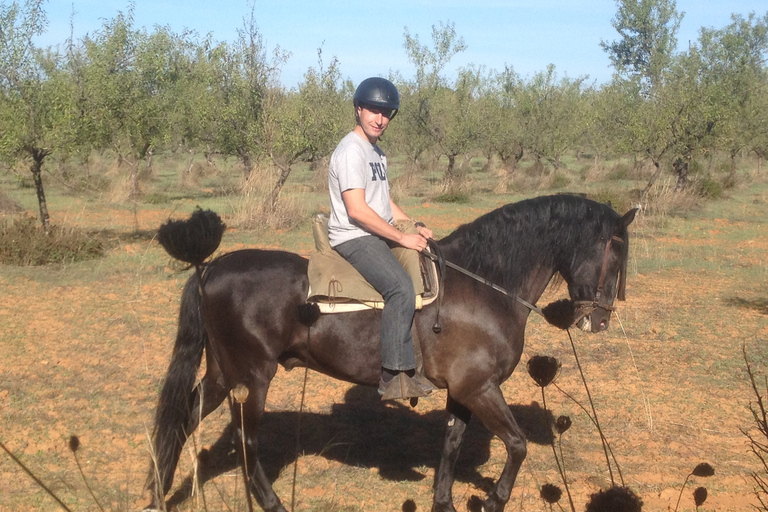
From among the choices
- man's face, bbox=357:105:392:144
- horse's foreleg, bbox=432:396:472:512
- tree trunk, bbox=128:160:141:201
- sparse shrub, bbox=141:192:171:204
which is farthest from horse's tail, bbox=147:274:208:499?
sparse shrub, bbox=141:192:171:204

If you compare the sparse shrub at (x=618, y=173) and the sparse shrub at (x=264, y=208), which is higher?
the sparse shrub at (x=264, y=208)

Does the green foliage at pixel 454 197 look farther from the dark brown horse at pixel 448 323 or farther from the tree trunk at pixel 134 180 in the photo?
the dark brown horse at pixel 448 323

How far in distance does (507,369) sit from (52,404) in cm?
436

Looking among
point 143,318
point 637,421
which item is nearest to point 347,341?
point 637,421

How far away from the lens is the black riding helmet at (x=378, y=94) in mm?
4188

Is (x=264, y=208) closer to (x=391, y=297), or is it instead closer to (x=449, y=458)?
(x=449, y=458)

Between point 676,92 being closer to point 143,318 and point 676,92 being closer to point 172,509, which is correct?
point 143,318

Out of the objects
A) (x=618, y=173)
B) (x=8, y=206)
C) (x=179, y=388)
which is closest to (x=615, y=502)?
(x=179, y=388)

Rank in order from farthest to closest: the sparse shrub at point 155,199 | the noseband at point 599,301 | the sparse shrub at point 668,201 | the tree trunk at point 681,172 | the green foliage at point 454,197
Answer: the green foliage at point 454,197
the tree trunk at point 681,172
the sparse shrub at point 155,199
the sparse shrub at point 668,201
the noseband at point 599,301

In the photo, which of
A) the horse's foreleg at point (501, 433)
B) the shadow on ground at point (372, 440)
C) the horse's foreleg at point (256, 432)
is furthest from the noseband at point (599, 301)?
the horse's foreleg at point (256, 432)

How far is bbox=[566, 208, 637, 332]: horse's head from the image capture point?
4520mm

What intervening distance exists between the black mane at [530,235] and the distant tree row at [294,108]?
1186 centimetres

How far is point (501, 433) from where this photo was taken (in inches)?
169

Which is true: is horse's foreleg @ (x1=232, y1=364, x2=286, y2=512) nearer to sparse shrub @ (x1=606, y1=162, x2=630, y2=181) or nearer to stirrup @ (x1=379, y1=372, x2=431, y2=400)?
stirrup @ (x1=379, y1=372, x2=431, y2=400)
